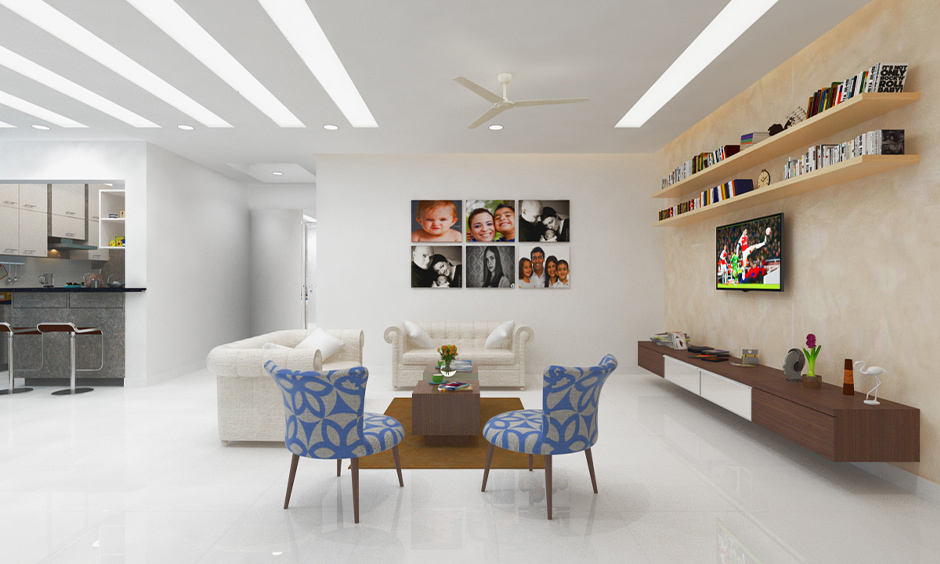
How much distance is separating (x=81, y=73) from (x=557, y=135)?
4660 millimetres

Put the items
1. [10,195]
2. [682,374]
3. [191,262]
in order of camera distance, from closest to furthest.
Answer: [682,374] < [10,195] < [191,262]

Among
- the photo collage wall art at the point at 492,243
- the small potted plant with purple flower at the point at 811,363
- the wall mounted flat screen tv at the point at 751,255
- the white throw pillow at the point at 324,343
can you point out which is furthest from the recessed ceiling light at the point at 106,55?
the small potted plant with purple flower at the point at 811,363

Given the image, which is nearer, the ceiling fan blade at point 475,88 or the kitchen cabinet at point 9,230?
the ceiling fan blade at point 475,88

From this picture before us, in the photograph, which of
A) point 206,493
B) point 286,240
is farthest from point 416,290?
point 206,493

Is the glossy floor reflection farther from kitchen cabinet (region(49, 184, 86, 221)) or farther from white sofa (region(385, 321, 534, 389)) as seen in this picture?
kitchen cabinet (region(49, 184, 86, 221))

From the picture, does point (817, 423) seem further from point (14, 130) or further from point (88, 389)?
point (14, 130)

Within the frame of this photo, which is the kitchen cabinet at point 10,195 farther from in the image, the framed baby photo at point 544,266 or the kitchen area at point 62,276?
the framed baby photo at point 544,266

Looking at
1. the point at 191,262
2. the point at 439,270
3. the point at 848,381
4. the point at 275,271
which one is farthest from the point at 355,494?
the point at 275,271

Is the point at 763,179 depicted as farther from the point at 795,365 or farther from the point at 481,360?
the point at 481,360

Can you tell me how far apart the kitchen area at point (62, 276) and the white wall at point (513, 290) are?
2.59m

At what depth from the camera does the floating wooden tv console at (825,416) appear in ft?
9.34

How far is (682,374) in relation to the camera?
489cm

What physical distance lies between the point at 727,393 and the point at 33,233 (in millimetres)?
8751

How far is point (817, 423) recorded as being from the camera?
299cm
